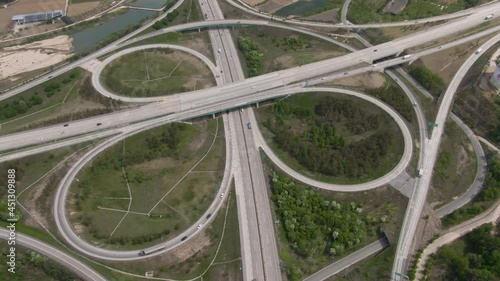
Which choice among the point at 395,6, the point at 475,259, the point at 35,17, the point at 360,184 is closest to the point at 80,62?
the point at 35,17

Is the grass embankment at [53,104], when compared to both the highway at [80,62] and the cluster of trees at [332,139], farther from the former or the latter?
the cluster of trees at [332,139]

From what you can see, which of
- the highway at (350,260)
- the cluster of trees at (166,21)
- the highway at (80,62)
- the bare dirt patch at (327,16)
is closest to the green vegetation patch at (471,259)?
the highway at (350,260)

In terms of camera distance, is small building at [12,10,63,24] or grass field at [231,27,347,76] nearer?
grass field at [231,27,347,76]

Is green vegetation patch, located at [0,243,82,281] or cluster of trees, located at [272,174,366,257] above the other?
cluster of trees, located at [272,174,366,257]

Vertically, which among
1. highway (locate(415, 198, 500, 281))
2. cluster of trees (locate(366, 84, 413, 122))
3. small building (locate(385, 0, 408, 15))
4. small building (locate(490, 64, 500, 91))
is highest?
small building (locate(385, 0, 408, 15))

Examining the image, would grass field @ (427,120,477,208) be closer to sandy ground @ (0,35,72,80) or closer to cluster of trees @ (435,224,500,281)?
cluster of trees @ (435,224,500,281)

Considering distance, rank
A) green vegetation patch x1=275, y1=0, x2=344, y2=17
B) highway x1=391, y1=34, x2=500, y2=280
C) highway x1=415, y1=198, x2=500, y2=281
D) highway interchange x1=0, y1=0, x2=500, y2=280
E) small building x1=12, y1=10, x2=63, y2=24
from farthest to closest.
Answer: green vegetation patch x1=275, y1=0, x2=344, y2=17
small building x1=12, y1=10, x2=63, y2=24
highway interchange x1=0, y1=0, x2=500, y2=280
highway x1=415, y1=198, x2=500, y2=281
highway x1=391, y1=34, x2=500, y2=280

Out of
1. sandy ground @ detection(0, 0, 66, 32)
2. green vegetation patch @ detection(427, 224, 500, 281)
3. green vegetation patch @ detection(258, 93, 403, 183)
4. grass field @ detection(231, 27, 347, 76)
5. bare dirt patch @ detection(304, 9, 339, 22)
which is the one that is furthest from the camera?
sandy ground @ detection(0, 0, 66, 32)

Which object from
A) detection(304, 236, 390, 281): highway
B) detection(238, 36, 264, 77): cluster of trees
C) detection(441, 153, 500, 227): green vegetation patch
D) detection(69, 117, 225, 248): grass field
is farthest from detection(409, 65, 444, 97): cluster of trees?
detection(69, 117, 225, 248): grass field
